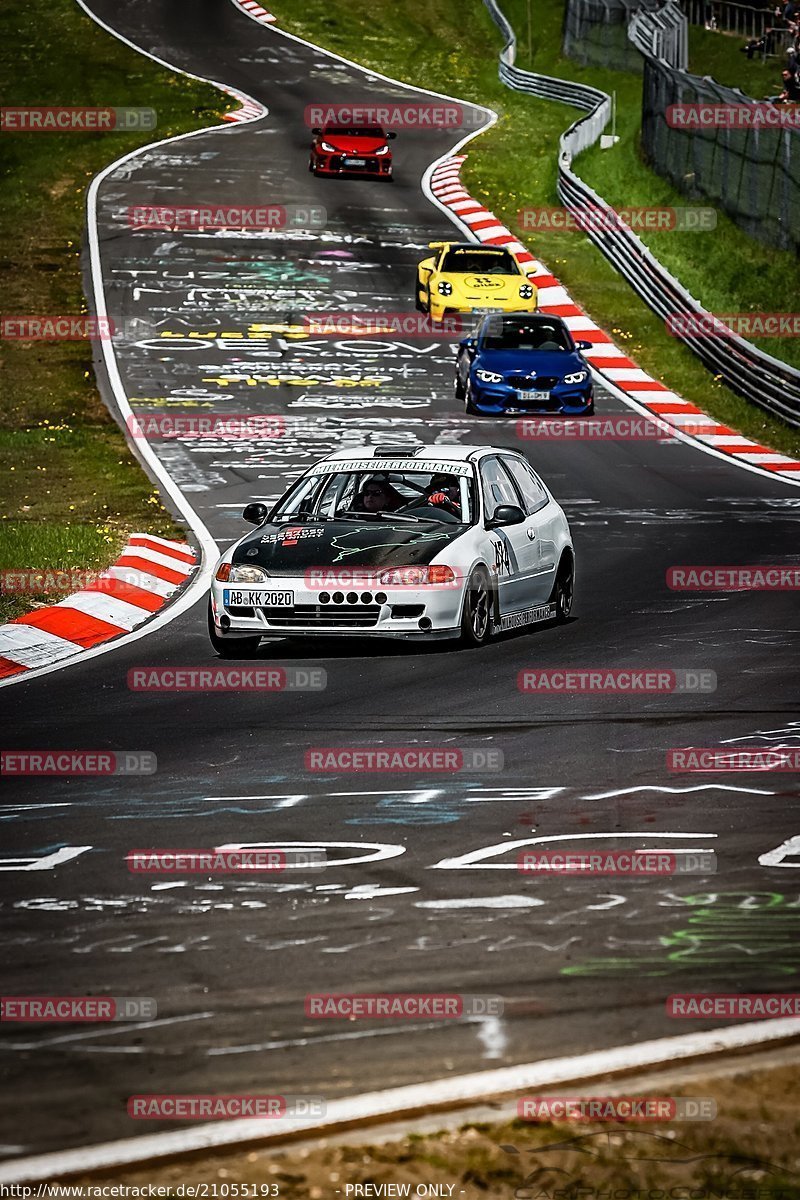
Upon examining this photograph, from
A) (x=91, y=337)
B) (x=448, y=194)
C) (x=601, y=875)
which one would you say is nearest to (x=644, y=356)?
(x=91, y=337)

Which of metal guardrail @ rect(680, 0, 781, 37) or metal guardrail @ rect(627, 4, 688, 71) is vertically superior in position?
metal guardrail @ rect(680, 0, 781, 37)

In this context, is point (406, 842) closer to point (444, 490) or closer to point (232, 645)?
point (232, 645)

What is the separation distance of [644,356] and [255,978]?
1015 inches

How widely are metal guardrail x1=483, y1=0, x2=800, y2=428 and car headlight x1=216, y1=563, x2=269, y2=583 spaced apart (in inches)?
580

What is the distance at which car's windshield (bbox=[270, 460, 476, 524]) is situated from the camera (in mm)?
13672

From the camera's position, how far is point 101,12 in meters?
65.1

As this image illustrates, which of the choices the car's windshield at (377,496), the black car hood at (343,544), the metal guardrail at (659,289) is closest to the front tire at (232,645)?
the black car hood at (343,544)

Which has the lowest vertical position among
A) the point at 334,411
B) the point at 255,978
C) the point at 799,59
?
the point at 334,411

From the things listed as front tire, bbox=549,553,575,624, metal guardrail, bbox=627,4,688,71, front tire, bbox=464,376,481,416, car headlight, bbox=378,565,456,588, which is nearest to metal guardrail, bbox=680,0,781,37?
metal guardrail, bbox=627,4,688,71

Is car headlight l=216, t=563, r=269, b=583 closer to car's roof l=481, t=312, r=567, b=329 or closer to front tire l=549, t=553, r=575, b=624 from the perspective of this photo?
front tire l=549, t=553, r=575, b=624

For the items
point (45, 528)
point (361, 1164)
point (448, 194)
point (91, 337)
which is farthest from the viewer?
point (448, 194)

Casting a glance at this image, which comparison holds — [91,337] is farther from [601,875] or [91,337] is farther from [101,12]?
[101,12]

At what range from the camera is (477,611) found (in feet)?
43.2

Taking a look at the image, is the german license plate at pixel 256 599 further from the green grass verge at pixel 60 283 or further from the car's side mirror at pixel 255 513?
the green grass verge at pixel 60 283
